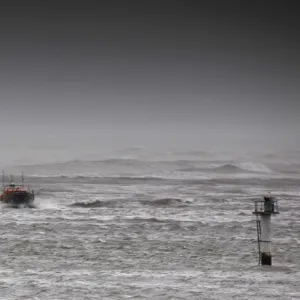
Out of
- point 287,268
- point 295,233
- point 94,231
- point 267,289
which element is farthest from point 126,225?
point 267,289

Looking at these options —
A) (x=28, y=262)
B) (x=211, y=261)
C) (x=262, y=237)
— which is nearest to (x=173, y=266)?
(x=211, y=261)

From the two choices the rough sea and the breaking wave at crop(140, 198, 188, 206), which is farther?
the breaking wave at crop(140, 198, 188, 206)

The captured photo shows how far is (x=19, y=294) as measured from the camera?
91.7 ft

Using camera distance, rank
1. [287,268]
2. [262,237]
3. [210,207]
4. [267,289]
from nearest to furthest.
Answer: [267,289], [287,268], [262,237], [210,207]

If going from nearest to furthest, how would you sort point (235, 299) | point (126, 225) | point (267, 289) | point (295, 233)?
1. point (235, 299)
2. point (267, 289)
3. point (295, 233)
4. point (126, 225)

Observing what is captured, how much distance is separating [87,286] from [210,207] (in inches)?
1692

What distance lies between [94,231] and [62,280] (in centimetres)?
1817

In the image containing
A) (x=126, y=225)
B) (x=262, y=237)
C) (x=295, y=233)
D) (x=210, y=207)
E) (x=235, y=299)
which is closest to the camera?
(x=235, y=299)

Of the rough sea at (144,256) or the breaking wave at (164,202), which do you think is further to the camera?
the breaking wave at (164,202)

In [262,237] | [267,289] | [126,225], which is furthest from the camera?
[126,225]

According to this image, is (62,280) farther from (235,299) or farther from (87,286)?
(235,299)

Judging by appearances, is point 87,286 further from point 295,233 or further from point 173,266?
point 295,233

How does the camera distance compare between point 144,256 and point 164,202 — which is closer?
point 144,256

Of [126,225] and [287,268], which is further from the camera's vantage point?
[126,225]
